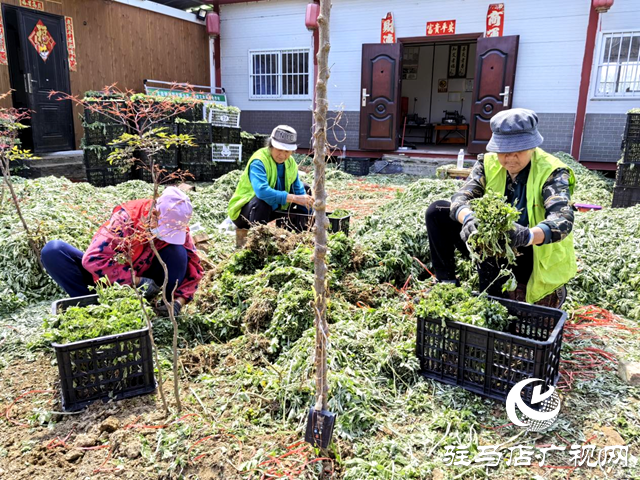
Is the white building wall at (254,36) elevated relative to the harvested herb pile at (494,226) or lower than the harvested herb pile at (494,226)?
elevated

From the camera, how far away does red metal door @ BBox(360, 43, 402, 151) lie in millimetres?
10750

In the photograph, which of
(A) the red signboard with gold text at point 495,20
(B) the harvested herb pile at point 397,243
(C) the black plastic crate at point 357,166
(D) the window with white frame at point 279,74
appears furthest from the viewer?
(D) the window with white frame at point 279,74

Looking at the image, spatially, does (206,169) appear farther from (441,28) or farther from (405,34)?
(441,28)

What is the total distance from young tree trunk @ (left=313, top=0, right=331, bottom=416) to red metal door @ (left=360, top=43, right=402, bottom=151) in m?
9.72

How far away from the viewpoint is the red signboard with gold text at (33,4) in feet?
28.9

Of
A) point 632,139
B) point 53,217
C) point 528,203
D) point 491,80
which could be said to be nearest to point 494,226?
point 528,203

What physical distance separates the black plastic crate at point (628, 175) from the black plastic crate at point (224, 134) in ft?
20.4

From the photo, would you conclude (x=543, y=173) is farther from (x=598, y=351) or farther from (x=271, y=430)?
(x=271, y=430)

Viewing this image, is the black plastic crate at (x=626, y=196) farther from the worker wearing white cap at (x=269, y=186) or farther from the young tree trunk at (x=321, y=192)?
the young tree trunk at (x=321, y=192)

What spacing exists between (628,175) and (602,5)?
4353mm

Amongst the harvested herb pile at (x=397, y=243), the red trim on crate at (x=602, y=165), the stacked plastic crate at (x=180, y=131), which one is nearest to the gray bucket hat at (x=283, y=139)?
the harvested herb pile at (x=397, y=243)

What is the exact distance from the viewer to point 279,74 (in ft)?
40.3

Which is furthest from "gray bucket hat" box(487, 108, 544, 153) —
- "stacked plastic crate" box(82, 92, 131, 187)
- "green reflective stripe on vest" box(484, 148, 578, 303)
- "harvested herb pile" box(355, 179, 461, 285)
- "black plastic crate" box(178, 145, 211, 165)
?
"black plastic crate" box(178, 145, 211, 165)

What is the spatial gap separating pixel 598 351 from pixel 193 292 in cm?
248
